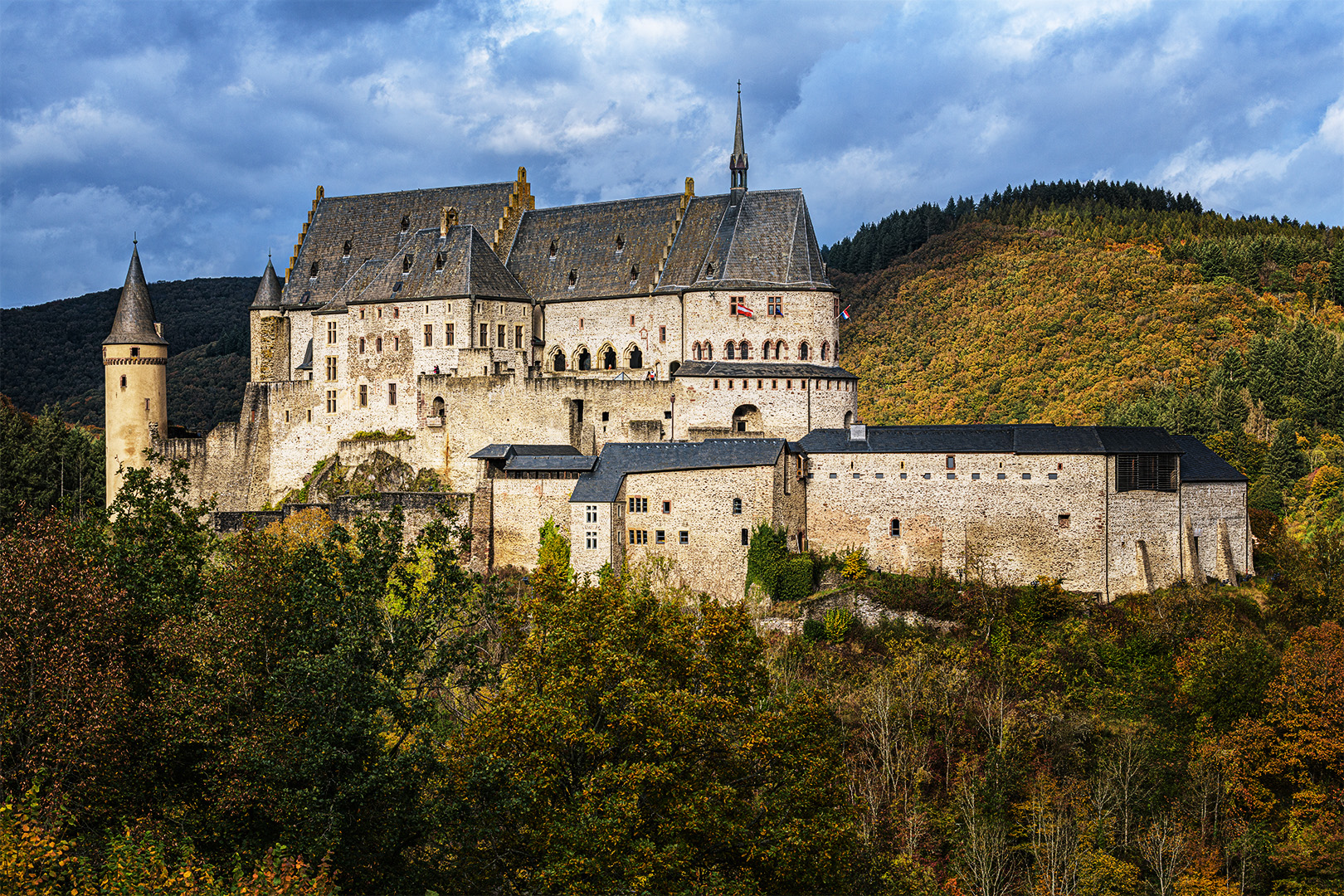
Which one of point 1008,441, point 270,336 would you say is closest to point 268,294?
point 270,336

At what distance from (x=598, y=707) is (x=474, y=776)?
3091 mm

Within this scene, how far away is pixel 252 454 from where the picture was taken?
204ft

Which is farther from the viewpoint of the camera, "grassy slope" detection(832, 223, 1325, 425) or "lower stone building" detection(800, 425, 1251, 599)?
"grassy slope" detection(832, 223, 1325, 425)

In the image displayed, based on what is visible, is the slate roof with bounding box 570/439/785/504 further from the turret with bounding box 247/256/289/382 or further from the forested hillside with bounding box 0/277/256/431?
the forested hillside with bounding box 0/277/256/431

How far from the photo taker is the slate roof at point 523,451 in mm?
51969

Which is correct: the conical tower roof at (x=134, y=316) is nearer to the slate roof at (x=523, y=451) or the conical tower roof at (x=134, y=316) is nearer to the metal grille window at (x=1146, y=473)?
the slate roof at (x=523, y=451)

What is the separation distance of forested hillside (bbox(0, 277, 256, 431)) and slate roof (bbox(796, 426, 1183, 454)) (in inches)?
2679

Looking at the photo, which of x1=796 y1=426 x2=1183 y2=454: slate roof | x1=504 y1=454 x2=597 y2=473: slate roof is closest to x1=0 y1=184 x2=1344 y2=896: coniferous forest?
x1=504 y1=454 x2=597 y2=473: slate roof

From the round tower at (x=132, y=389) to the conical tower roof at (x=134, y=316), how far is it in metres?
0.04

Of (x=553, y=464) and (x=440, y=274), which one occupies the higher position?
(x=440, y=274)

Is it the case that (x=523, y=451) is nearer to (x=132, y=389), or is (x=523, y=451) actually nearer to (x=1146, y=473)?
(x=132, y=389)

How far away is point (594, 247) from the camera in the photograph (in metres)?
62.2

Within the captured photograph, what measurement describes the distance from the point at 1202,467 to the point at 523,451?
83.1 feet

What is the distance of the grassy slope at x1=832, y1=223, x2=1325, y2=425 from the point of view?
77812mm
